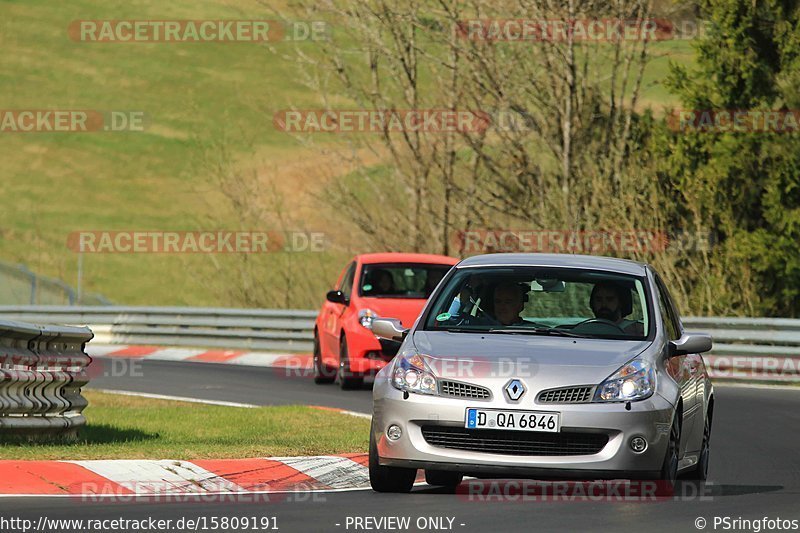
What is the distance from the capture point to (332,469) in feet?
39.0

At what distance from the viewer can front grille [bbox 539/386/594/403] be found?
32.7 ft

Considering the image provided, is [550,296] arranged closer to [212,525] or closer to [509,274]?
[509,274]

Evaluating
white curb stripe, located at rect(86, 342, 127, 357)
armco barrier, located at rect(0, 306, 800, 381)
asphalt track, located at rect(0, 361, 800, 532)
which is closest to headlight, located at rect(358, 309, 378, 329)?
armco barrier, located at rect(0, 306, 800, 381)

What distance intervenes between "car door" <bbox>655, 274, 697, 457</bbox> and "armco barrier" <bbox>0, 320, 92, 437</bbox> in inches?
180

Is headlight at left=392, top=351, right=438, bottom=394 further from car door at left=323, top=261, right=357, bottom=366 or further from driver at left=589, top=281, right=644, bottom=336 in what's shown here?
car door at left=323, top=261, right=357, bottom=366

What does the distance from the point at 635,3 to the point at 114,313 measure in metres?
11.2

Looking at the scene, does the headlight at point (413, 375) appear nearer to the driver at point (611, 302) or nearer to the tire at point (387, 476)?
the tire at point (387, 476)

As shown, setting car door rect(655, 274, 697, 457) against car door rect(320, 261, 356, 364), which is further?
car door rect(320, 261, 356, 364)

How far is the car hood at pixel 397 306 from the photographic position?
2009 centimetres

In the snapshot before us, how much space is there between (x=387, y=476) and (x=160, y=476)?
5.11 ft

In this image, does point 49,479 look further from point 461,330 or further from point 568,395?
point 568,395

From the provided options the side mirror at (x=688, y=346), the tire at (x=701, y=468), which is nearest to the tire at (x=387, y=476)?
the side mirror at (x=688, y=346)

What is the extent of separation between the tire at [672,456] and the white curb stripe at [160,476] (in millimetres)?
2766

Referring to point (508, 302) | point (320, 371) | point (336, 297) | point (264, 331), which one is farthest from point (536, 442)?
point (264, 331)
